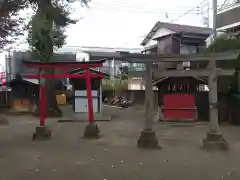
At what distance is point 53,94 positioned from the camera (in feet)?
79.1

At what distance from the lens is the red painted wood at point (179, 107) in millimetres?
19266

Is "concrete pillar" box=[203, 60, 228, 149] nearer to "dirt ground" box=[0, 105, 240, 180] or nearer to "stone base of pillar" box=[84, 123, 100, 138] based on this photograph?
"dirt ground" box=[0, 105, 240, 180]

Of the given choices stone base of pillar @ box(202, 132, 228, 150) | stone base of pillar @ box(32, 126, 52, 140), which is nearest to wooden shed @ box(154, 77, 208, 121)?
stone base of pillar @ box(32, 126, 52, 140)

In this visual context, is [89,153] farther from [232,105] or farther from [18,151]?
[232,105]

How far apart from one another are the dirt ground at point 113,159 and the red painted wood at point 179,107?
4750 millimetres

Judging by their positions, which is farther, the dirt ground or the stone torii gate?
the stone torii gate

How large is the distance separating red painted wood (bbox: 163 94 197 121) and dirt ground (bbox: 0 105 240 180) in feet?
15.6

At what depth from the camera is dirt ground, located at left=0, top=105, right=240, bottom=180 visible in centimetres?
784

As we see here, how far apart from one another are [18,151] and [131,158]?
350cm

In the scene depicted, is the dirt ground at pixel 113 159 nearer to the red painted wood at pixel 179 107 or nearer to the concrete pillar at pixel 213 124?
the concrete pillar at pixel 213 124

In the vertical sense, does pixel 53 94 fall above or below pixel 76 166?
above

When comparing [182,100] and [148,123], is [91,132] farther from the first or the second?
[182,100]

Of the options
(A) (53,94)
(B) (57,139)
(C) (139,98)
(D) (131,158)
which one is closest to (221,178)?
(D) (131,158)

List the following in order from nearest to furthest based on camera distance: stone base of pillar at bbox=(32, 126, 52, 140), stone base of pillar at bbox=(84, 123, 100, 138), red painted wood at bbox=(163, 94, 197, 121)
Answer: stone base of pillar at bbox=(32, 126, 52, 140)
stone base of pillar at bbox=(84, 123, 100, 138)
red painted wood at bbox=(163, 94, 197, 121)
